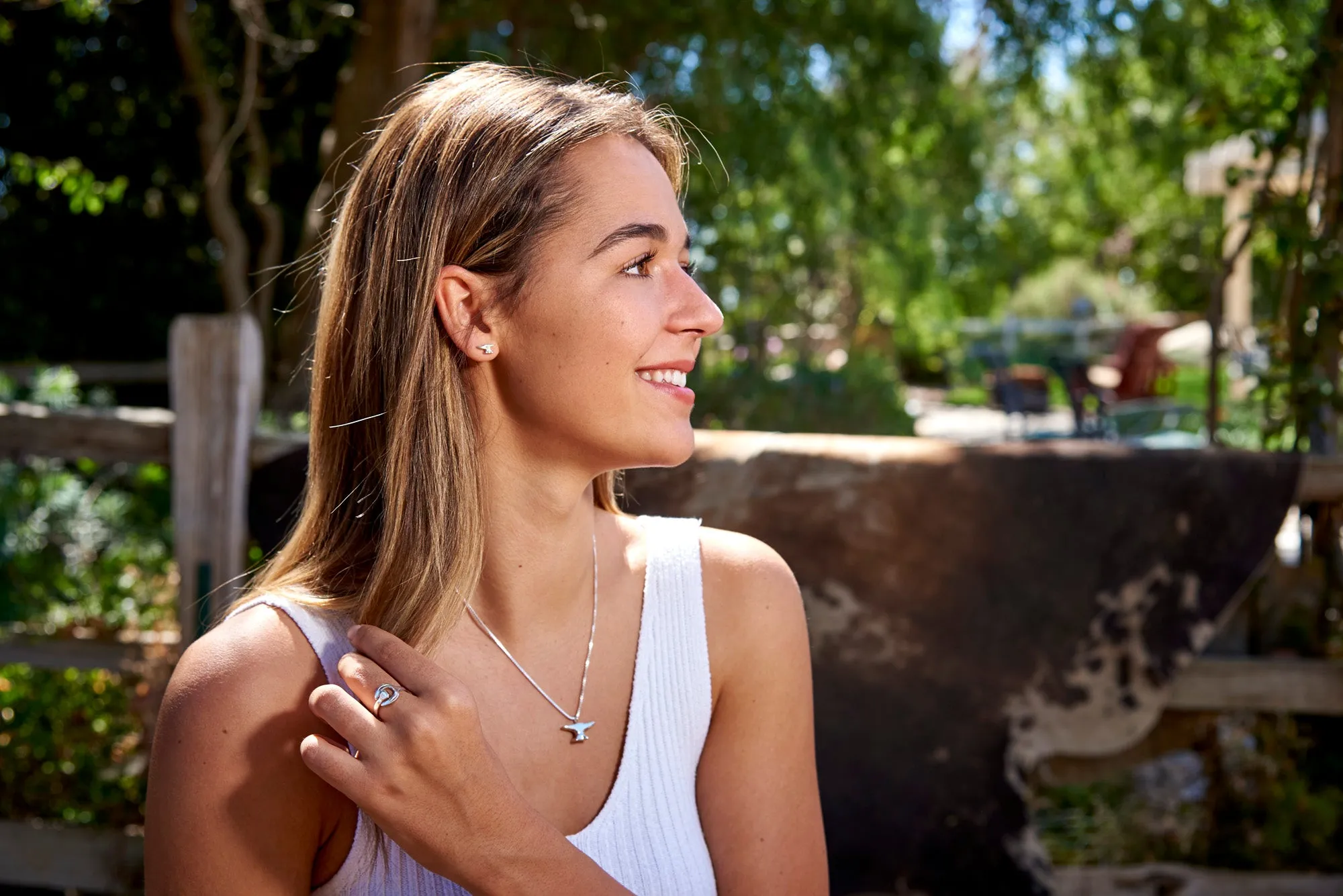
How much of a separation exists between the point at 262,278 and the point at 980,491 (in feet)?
18.0

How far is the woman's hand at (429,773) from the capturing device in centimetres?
120

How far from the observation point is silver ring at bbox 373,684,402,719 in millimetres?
1225

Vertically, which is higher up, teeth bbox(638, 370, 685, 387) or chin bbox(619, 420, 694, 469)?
teeth bbox(638, 370, 685, 387)

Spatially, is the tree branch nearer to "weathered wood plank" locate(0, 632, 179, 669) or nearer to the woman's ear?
"weathered wood plank" locate(0, 632, 179, 669)

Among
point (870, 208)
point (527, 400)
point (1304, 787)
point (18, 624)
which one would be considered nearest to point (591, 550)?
point (527, 400)

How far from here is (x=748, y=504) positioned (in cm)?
269

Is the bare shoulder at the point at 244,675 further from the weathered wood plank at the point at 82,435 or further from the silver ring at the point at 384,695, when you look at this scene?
the weathered wood plank at the point at 82,435

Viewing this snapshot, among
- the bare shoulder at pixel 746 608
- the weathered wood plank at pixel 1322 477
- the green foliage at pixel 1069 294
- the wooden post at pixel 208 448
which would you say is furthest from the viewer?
the green foliage at pixel 1069 294

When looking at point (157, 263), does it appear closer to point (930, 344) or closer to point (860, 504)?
point (860, 504)

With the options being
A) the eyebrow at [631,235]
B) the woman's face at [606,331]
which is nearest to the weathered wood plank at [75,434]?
the woman's face at [606,331]

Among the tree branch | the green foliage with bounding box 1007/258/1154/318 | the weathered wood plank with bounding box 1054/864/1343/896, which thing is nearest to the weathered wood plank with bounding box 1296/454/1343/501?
the weathered wood plank with bounding box 1054/864/1343/896

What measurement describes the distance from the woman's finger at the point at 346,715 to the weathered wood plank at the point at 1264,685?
2173 millimetres

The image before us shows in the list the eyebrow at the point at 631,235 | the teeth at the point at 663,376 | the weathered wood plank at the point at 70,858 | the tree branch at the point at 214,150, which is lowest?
the weathered wood plank at the point at 70,858

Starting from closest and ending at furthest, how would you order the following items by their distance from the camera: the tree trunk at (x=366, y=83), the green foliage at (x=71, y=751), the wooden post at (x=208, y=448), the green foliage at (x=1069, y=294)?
the wooden post at (x=208, y=448), the green foliage at (x=71, y=751), the tree trunk at (x=366, y=83), the green foliage at (x=1069, y=294)
